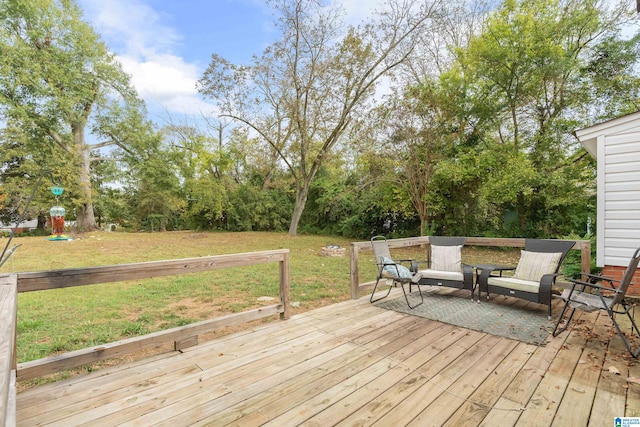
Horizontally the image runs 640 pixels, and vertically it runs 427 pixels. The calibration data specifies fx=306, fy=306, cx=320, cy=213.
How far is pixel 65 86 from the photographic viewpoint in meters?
14.3

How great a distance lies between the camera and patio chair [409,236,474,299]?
4066mm

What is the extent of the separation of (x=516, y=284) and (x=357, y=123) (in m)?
9.71

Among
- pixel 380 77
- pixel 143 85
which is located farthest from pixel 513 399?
pixel 143 85

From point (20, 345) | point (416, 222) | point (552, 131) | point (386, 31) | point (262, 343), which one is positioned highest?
point (386, 31)

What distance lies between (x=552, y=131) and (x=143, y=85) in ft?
63.9

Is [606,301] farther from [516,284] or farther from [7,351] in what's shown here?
[7,351]

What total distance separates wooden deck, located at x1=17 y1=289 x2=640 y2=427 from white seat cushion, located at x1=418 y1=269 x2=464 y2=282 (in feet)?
3.97

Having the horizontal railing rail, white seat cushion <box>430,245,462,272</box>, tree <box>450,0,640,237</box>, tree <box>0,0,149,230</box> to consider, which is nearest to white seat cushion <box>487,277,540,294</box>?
white seat cushion <box>430,245,462,272</box>

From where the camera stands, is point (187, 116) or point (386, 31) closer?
point (386, 31)

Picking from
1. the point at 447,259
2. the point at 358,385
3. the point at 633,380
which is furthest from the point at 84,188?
the point at 633,380

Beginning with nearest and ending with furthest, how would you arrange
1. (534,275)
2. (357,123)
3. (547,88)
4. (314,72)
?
(534,275) < (547,88) < (314,72) < (357,123)

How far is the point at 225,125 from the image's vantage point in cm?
1706

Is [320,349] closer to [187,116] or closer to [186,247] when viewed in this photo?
[186,247]

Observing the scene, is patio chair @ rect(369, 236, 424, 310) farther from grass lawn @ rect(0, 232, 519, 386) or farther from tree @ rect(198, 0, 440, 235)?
tree @ rect(198, 0, 440, 235)
